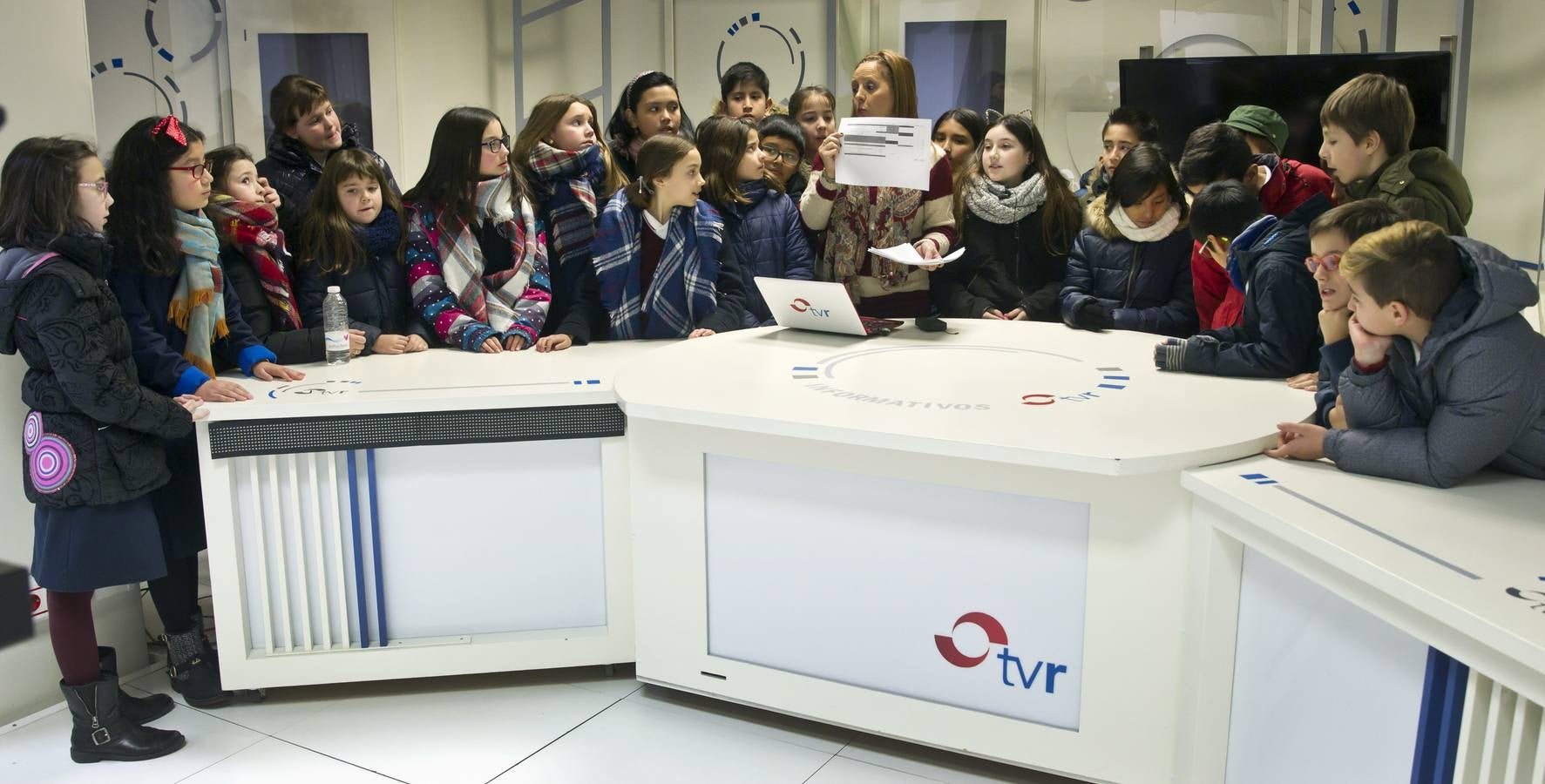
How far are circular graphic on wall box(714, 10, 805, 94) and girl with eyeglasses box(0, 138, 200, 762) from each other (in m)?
4.33

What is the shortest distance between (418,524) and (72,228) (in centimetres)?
98

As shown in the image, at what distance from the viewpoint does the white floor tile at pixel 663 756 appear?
2406 millimetres

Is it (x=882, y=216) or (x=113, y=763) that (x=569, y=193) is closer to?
(x=882, y=216)

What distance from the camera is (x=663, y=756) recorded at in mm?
2490

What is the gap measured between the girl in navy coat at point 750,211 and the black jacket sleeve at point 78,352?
177cm

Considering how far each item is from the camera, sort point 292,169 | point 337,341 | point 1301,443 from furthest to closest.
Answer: point 292,169 → point 337,341 → point 1301,443

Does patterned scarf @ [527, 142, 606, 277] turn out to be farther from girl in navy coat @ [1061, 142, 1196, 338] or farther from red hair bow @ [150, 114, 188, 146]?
girl in navy coat @ [1061, 142, 1196, 338]

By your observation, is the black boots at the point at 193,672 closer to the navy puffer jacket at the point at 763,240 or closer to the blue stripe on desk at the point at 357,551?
the blue stripe on desk at the point at 357,551

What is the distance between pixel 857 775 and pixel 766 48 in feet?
16.0

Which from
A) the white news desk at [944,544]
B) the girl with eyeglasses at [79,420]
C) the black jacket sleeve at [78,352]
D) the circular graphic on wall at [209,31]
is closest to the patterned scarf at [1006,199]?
the white news desk at [944,544]

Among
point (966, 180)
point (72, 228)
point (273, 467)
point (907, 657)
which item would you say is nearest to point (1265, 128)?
point (966, 180)

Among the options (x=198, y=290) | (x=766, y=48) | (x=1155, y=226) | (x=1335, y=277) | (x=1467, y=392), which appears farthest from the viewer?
(x=766, y=48)

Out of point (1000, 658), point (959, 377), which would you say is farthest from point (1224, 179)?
point (1000, 658)

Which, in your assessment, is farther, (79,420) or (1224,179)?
(1224,179)
